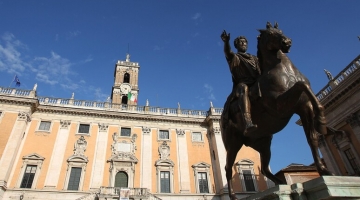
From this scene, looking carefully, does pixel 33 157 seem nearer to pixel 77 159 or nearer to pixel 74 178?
pixel 77 159

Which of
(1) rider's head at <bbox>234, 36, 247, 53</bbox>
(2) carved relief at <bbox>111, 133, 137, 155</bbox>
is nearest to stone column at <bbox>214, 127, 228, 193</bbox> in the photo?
(2) carved relief at <bbox>111, 133, 137, 155</bbox>

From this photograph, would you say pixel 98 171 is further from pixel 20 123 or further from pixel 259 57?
pixel 259 57

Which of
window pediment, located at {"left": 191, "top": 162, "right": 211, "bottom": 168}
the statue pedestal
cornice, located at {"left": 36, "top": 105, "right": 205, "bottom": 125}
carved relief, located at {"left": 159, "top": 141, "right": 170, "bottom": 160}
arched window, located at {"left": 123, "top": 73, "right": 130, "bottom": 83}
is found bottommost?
the statue pedestal

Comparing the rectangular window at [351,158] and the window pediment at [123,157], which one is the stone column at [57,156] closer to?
the window pediment at [123,157]

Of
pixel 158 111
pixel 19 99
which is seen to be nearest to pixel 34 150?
pixel 19 99

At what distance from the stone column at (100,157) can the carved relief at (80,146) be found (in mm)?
1121

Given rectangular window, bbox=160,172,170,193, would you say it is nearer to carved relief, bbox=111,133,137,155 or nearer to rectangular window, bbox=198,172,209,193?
rectangular window, bbox=198,172,209,193

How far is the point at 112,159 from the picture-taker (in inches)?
857

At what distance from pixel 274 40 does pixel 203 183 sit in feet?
68.3

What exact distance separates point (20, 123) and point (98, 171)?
8.10 m

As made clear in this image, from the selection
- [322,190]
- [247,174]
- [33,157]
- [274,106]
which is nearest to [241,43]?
[274,106]

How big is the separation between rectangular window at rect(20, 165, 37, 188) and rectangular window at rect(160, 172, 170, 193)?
35.4 ft

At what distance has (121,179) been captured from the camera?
21188mm

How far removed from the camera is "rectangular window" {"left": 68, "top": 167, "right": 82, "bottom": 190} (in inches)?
784
